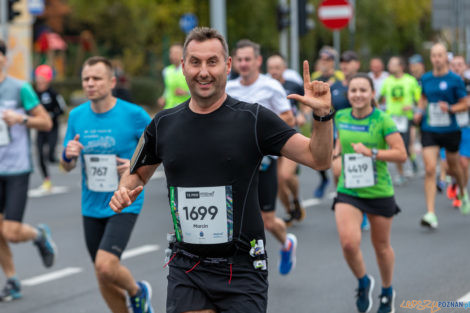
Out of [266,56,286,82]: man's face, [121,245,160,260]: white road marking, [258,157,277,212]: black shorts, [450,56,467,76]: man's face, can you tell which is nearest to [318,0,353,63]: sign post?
[450,56,467,76]: man's face

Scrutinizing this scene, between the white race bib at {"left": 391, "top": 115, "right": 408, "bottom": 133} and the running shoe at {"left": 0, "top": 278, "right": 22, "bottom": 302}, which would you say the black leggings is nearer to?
the white race bib at {"left": 391, "top": 115, "right": 408, "bottom": 133}

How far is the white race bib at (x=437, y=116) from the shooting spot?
10648 millimetres

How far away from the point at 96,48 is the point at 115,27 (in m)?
4.27

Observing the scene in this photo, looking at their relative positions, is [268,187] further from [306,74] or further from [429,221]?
[306,74]

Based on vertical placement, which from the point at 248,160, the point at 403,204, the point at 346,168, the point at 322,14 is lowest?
the point at 403,204

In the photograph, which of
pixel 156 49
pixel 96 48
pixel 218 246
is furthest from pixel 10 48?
pixel 218 246

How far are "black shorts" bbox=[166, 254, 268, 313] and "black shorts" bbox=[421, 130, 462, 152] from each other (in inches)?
277

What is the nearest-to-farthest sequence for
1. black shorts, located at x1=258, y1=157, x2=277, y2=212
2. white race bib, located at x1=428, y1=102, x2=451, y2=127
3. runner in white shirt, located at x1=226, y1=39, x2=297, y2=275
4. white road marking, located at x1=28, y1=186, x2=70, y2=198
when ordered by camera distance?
1. black shorts, located at x1=258, y1=157, x2=277, y2=212
2. runner in white shirt, located at x1=226, y1=39, x2=297, y2=275
3. white race bib, located at x1=428, y1=102, x2=451, y2=127
4. white road marking, located at x1=28, y1=186, x2=70, y2=198

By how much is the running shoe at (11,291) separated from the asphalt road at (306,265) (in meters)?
Result: 0.09

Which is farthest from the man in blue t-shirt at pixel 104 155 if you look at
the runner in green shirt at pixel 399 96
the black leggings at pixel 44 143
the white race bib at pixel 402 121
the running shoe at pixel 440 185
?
the runner in green shirt at pixel 399 96

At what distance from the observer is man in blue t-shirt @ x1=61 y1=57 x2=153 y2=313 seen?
5844 mm

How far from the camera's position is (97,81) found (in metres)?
6.08

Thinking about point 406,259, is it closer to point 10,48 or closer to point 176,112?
point 176,112

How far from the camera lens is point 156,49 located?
38.2 m
